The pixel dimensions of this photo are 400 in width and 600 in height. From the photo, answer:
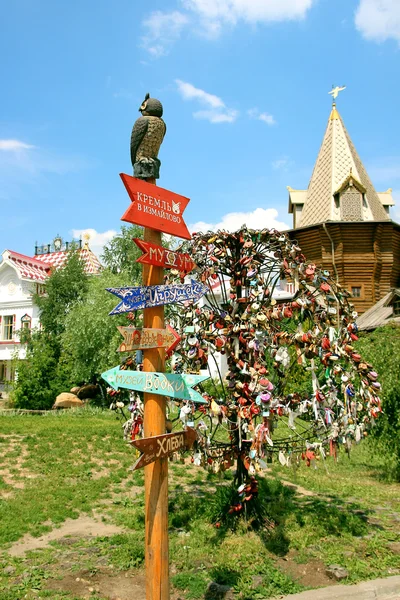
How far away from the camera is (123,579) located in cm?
560

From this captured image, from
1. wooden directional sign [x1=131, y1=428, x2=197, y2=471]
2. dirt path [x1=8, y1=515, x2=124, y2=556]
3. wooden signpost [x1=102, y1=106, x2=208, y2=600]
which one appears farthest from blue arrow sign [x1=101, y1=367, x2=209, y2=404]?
dirt path [x1=8, y1=515, x2=124, y2=556]

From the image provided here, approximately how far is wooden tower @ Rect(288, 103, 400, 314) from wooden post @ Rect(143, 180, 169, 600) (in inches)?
915

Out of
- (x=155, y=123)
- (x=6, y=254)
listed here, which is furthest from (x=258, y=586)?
(x=6, y=254)

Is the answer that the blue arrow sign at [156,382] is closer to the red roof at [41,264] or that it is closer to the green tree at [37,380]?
the green tree at [37,380]

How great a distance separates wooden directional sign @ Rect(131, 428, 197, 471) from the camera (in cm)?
384

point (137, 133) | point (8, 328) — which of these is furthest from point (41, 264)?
point (137, 133)

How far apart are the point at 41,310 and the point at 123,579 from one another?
28807 mm

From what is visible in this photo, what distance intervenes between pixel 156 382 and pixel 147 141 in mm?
2180

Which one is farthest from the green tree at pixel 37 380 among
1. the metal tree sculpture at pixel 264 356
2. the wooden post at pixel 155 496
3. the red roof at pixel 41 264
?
the wooden post at pixel 155 496

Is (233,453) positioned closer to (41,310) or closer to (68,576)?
(68,576)

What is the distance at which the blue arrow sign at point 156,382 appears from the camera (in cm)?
421

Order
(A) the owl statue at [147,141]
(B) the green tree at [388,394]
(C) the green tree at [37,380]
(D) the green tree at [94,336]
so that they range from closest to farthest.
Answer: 1. (A) the owl statue at [147,141]
2. (B) the green tree at [388,394]
3. (D) the green tree at [94,336]
4. (C) the green tree at [37,380]

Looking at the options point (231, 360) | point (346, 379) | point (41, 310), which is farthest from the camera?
point (41, 310)

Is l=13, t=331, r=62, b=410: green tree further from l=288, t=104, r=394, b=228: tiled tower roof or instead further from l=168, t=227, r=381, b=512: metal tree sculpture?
l=168, t=227, r=381, b=512: metal tree sculpture
